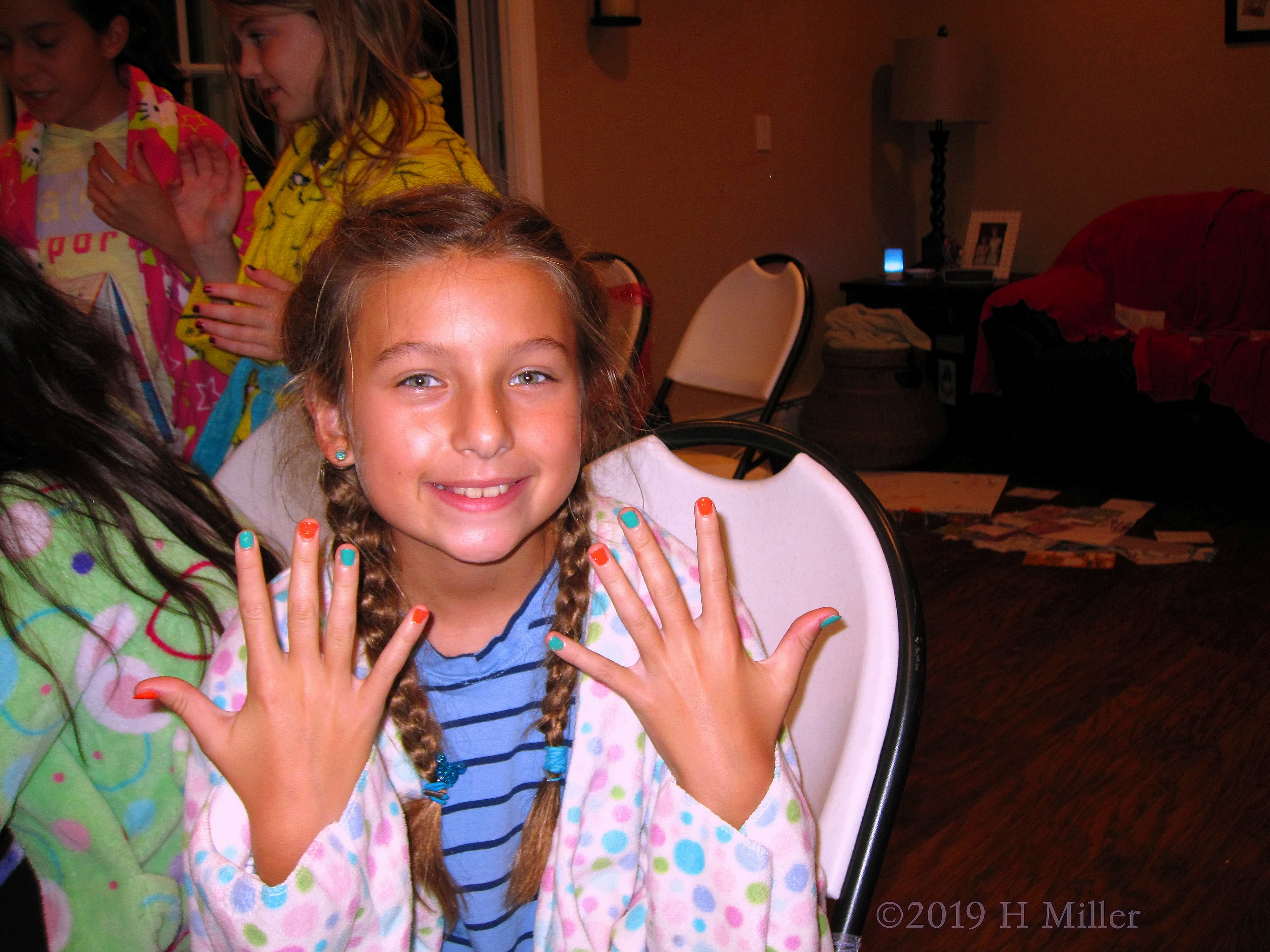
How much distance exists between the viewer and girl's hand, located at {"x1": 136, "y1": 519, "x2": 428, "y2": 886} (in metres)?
0.59

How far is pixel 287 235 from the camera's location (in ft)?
Answer: 3.91

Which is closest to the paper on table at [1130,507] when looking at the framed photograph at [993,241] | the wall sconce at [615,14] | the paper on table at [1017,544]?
the paper on table at [1017,544]

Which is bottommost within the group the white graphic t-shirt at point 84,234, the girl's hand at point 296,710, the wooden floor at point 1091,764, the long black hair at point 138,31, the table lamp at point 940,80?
the wooden floor at point 1091,764

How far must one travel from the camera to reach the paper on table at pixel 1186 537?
298 cm

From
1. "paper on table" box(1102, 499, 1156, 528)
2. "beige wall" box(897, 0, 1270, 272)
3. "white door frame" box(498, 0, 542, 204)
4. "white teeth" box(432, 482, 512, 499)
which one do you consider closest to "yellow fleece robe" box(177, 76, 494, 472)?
"white teeth" box(432, 482, 512, 499)

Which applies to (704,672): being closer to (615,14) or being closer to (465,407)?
(465,407)

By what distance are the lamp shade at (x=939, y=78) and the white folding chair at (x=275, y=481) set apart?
3.94m

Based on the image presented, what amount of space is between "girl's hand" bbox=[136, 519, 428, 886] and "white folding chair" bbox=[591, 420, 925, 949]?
306 millimetres

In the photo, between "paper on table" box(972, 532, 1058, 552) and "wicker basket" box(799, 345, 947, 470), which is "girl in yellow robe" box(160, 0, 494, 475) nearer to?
"paper on table" box(972, 532, 1058, 552)

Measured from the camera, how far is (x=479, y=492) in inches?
29.5

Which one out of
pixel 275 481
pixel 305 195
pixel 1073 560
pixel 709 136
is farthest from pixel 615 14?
pixel 275 481

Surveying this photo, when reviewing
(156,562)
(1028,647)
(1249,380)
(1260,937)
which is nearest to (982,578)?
(1028,647)

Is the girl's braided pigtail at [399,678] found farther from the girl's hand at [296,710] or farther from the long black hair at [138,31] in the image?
the long black hair at [138,31]

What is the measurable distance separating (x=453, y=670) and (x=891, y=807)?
37 centimetres
